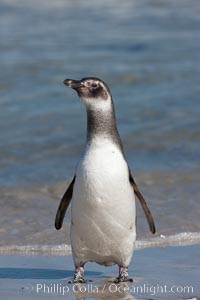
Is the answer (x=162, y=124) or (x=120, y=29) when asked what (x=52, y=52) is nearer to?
(x=120, y=29)

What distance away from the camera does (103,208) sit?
19.2 feet

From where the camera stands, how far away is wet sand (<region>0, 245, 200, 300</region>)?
18.4 feet

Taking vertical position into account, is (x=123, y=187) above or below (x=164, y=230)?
above

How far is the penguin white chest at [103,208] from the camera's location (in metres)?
5.78

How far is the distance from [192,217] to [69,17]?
10.7 meters

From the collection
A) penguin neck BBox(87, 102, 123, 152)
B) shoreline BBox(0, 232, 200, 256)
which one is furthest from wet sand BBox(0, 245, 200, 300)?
penguin neck BBox(87, 102, 123, 152)

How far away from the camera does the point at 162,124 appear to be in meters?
11.3

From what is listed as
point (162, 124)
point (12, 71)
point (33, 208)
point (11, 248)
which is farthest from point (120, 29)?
point (11, 248)

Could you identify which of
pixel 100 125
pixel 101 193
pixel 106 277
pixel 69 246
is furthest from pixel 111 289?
pixel 69 246

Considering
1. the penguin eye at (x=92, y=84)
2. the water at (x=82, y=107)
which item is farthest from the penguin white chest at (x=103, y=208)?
the water at (x=82, y=107)

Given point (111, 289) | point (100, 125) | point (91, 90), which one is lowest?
point (111, 289)

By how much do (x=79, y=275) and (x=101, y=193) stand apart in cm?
53

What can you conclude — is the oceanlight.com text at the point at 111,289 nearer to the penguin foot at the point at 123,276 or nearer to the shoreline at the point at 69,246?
the penguin foot at the point at 123,276

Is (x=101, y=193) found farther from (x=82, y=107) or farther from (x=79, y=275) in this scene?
(x=82, y=107)
